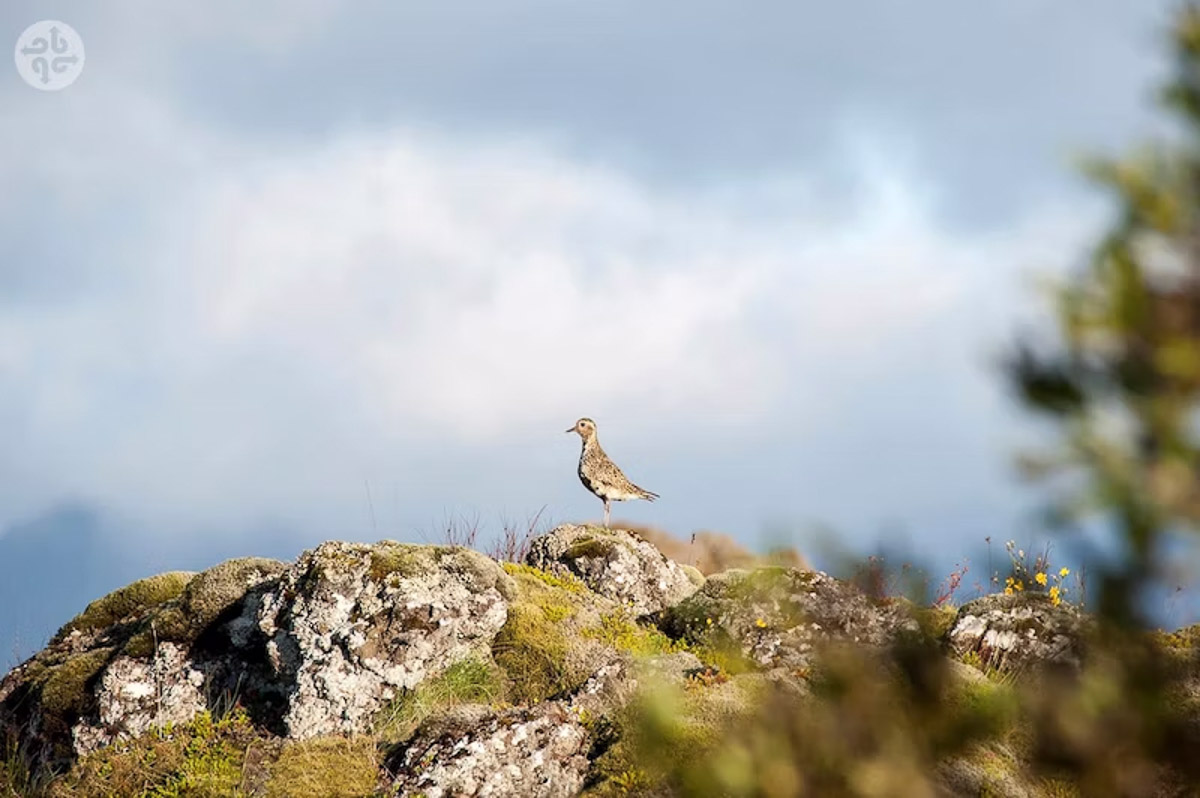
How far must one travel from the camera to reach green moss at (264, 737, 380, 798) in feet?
30.2

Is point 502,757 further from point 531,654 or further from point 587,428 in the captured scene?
point 587,428

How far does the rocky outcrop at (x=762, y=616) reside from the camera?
35.6 ft

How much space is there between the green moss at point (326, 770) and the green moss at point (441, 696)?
284 mm

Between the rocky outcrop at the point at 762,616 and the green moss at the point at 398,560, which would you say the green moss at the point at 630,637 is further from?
the green moss at the point at 398,560

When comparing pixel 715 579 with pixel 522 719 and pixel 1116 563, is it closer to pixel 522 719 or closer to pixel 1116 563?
pixel 522 719

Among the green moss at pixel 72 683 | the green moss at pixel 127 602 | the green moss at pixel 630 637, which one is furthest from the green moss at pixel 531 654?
the green moss at pixel 127 602

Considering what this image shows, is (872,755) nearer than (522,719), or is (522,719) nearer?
(872,755)

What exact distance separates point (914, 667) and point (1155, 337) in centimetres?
109

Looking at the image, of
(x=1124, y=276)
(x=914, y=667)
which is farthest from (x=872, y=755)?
(x=1124, y=276)

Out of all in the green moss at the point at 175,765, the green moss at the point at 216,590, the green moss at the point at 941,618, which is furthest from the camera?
the green moss at the point at 216,590

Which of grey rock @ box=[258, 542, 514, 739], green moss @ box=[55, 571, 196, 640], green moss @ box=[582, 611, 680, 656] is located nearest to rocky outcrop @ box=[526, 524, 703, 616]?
green moss @ box=[582, 611, 680, 656]

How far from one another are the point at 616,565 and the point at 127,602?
606cm

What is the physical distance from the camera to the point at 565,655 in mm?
11445

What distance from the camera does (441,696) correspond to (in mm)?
10484
